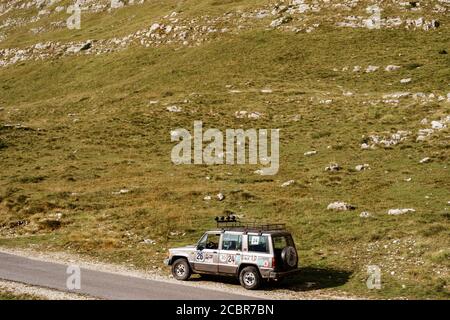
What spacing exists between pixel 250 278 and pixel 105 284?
618 centimetres

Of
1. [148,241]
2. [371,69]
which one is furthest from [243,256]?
[371,69]

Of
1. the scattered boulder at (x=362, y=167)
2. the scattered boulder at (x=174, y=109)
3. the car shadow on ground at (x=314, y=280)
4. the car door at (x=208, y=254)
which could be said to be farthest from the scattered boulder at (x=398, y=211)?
the scattered boulder at (x=174, y=109)

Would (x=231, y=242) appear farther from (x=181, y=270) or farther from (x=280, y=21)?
(x=280, y=21)

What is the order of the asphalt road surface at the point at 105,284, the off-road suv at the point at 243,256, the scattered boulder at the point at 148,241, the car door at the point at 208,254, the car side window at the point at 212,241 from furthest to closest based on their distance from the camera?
the scattered boulder at the point at 148,241, the car side window at the point at 212,241, the car door at the point at 208,254, the off-road suv at the point at 243,256, the asphalt road surface at the point at 105,284

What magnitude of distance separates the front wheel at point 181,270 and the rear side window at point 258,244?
3.45 m

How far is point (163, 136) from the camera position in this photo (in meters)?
60.8

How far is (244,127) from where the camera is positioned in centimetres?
6012

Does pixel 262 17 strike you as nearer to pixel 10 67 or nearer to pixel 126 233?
pixel 10 67

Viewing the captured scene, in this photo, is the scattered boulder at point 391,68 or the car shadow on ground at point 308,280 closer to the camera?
the car shadow on ground at point 308,280

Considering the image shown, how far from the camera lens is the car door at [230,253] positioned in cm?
2134

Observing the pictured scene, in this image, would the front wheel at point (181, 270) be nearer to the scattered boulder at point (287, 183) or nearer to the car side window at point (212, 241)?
the car side window at point (212, 241)

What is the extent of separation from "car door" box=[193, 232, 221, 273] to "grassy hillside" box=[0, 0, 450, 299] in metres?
4.12
